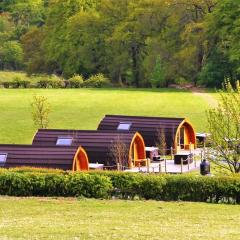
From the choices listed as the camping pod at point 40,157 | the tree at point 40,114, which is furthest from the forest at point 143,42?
the camping pod at point 40,157

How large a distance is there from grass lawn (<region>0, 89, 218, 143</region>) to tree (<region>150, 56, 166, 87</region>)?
10937 millimetres

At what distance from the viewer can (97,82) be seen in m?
91.8

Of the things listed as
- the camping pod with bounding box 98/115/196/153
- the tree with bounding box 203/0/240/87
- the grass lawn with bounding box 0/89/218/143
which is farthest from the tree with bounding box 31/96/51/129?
the tree with bounding box 203/0/240/87

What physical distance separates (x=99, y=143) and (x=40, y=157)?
6.70 m

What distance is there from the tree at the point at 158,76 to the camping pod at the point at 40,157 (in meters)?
55.6

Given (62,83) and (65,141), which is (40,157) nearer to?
(65,141)

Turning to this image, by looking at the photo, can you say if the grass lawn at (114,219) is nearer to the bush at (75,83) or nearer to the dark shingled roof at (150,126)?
the dark shingled roof at (150,126)

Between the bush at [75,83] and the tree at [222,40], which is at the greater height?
the tree at [222,40]

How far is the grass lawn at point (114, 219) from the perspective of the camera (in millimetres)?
18719

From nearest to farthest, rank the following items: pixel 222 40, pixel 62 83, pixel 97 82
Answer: pixel 62 83
pixel 222 40
pixel 97 82

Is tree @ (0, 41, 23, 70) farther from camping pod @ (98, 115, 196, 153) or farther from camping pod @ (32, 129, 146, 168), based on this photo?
camping pod @ (32, 129, 146, 168)

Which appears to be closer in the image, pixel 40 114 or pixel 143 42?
pixel 40 114

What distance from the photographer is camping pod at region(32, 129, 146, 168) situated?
4153 centimetres

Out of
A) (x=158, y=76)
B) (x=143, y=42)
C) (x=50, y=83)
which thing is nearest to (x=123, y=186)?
(x=50, y=83)
